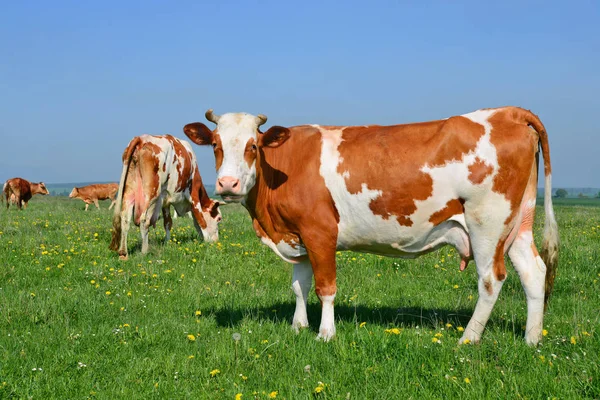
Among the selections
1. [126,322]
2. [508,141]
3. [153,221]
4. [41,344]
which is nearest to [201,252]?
[153,221]

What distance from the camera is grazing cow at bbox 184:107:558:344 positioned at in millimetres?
6039

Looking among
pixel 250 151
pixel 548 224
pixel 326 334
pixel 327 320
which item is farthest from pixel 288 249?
pixel 548 224

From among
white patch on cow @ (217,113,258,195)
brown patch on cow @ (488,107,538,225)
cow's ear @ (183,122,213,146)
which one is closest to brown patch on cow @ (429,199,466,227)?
brown patch on cow @ (488,107,538,225)

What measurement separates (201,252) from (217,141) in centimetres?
608

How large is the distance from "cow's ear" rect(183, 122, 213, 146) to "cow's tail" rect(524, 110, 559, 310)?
11.7 feet

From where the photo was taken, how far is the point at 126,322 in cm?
721

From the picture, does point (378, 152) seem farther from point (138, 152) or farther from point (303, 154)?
point (138, 152)

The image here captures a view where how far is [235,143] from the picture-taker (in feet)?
20.4

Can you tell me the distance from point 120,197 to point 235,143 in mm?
7146

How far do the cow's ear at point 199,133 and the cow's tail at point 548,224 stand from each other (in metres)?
3.57

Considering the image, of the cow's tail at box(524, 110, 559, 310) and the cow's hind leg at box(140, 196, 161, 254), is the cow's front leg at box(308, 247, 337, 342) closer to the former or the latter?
the cow's tail at box(524, 110, 559, 310)

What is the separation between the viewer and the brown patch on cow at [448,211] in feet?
20.0

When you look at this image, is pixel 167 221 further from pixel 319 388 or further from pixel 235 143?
pixel 319 388

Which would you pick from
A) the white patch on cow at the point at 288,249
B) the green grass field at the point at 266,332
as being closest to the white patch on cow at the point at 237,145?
the white patch on cow at the point at 288,249
